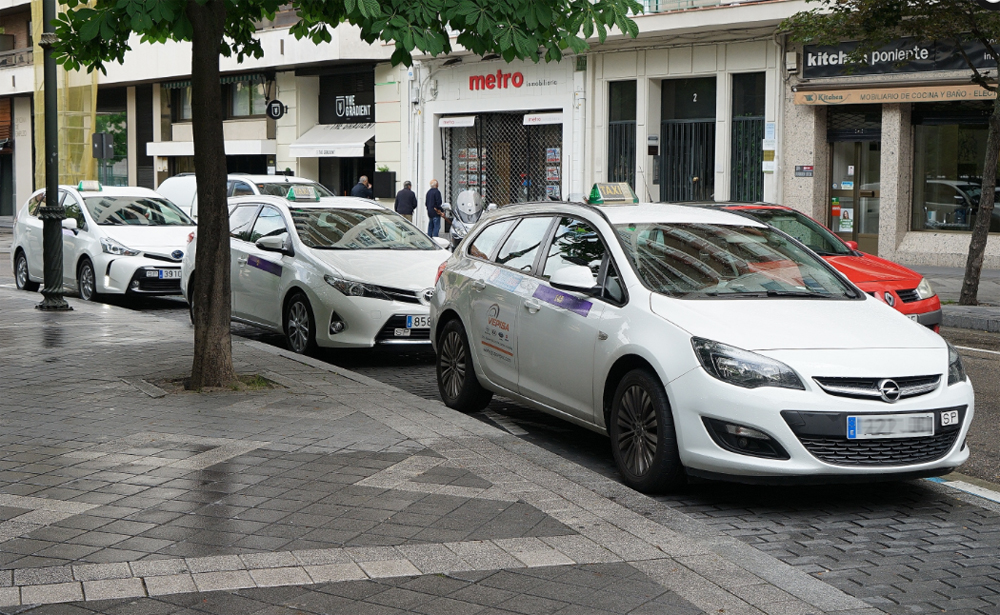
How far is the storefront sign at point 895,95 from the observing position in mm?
20422

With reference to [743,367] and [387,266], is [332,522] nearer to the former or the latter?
[743,367]

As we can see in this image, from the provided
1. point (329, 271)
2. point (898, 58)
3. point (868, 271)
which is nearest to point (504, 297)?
point (329, 271)

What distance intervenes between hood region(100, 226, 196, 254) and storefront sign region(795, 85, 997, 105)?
12467 mm

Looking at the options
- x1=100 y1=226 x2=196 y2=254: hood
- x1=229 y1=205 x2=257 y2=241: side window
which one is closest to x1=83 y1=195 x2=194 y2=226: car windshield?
x1=100 y1=226 x2=196 y2=254: hood

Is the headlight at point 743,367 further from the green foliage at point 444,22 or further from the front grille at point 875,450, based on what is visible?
the green foliage at point 444,22

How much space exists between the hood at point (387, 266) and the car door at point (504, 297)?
9.43 feet

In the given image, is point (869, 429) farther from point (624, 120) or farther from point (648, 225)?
point (624, 120)

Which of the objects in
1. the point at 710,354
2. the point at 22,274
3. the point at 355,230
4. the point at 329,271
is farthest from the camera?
the point at 22,274

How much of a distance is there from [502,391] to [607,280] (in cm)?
127

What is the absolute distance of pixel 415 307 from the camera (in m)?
10.7

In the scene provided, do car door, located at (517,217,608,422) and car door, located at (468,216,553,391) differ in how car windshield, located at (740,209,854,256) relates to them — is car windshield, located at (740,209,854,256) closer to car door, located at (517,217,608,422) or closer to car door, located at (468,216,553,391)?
car door, located at (468,216,553,391)

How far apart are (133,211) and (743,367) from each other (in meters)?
12.9

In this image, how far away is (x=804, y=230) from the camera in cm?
1194

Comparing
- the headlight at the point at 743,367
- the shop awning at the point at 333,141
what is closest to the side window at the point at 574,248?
the headlight at the point at 743,367
